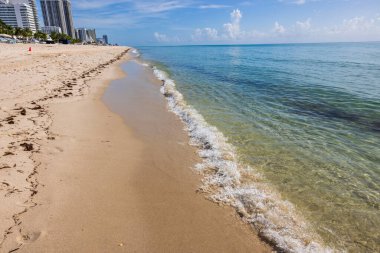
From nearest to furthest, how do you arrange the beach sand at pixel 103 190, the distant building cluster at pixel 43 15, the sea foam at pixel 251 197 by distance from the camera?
the beach sand at pixel 103 190 → the sea foam at pixel 251 197 → the distant building cluster at pixel 43 15

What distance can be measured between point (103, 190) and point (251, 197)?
3.10 meters

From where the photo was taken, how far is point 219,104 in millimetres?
13086

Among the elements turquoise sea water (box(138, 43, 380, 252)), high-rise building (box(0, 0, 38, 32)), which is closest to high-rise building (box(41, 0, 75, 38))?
high-rise building (box(0, 0, 38, 32))

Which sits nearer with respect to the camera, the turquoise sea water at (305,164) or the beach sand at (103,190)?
the beach sand at (103,190)

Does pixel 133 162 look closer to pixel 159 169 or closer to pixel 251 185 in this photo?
pixel 159 169

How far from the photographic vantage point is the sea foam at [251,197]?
401 centimetres

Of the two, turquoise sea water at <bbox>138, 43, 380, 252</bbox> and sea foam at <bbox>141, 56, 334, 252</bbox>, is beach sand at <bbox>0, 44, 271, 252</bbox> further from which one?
turquoise sea water at <bbox>138, 43, 380, 252</bbox>

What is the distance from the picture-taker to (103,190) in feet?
16.6

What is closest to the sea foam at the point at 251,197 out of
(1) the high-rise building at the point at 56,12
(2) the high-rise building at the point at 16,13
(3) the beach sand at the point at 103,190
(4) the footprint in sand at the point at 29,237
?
(3) the beach sand at the point at 103,190

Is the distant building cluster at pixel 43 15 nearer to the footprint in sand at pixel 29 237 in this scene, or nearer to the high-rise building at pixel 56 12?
the high-rise building at pixel 56 12

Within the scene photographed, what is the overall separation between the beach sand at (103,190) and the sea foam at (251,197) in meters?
0.26

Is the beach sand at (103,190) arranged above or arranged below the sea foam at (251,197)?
above

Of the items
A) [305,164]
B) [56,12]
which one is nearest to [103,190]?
[305,164]

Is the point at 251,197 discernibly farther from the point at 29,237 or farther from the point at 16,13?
the point at 16,13
